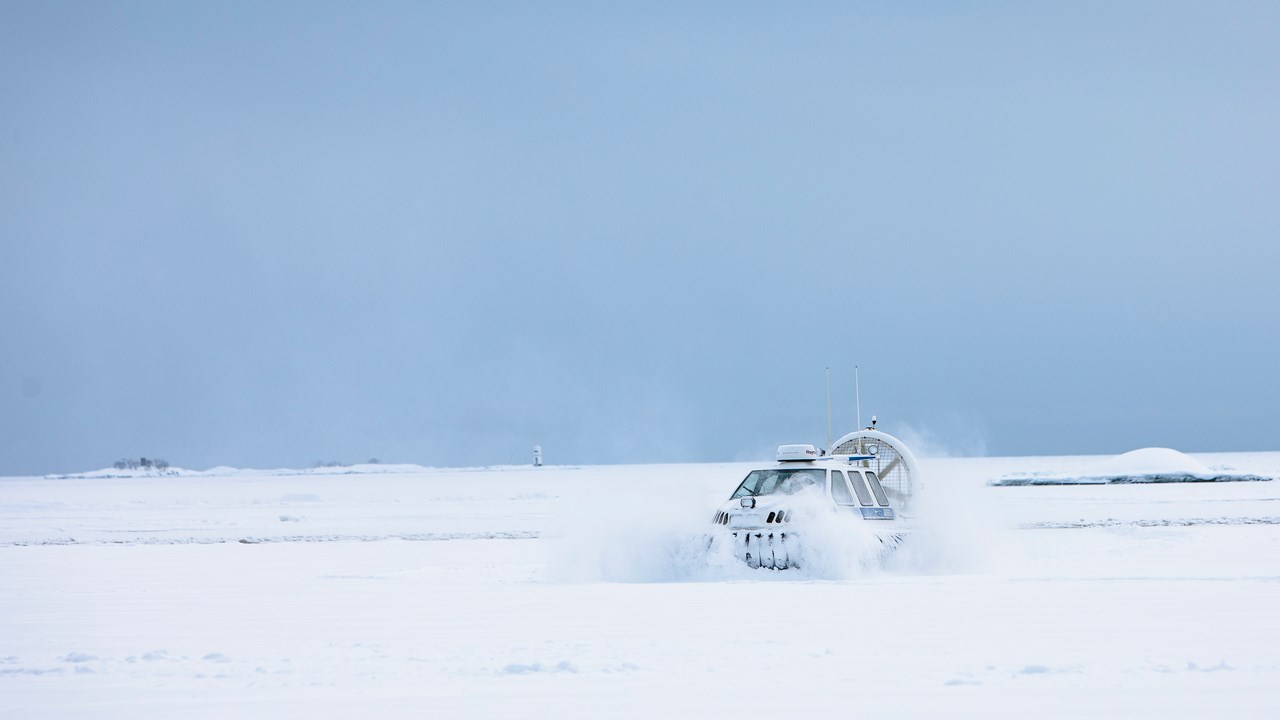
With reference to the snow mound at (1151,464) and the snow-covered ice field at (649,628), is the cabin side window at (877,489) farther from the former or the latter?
the snow mound at (1151,464)

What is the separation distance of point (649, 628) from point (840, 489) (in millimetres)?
5824

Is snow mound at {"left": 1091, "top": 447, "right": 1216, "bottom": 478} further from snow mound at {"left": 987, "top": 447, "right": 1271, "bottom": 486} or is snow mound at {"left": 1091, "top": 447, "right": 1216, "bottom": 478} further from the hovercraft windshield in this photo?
the hovercraft windshield

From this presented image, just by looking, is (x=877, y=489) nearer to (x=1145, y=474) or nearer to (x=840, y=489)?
(x=840, y=489)

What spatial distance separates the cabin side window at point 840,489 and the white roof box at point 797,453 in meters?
0.43

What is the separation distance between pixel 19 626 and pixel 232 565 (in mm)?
8143

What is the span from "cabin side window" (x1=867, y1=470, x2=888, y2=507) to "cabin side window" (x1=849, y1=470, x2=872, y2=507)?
0.61ft

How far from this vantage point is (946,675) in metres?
8.37

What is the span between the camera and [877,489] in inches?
675

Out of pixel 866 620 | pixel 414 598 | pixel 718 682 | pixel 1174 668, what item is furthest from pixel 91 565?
pixel 1174 668

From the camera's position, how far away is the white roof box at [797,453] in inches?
655

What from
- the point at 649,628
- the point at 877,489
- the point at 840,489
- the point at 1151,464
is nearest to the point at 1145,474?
the point at 1151,464

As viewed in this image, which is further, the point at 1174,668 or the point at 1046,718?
the point at 1174,668

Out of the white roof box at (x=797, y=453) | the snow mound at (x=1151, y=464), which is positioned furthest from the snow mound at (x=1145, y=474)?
the white roof box at (x=797, y=453)

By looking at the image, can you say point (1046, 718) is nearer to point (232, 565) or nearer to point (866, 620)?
point (866, 620)
